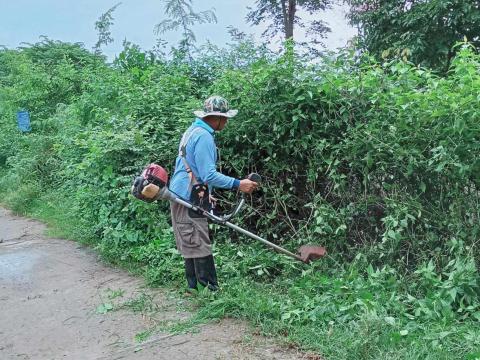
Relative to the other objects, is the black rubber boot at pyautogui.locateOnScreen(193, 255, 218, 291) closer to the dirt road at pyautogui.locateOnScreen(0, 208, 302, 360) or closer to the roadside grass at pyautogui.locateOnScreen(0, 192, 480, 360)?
the roadside grass at pyautogui.locateOnScreen(0, 192, 480, 360)

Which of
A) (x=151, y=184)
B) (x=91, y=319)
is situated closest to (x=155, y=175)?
(x=151, y=184)

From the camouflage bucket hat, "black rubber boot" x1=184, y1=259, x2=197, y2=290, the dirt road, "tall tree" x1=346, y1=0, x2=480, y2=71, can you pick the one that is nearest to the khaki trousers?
"black rubber boot" x1=184, y1=259, x2=197, y2=290

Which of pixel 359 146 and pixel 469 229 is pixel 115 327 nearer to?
pixel 359 146

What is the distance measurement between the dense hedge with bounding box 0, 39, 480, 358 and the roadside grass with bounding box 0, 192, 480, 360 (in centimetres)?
2

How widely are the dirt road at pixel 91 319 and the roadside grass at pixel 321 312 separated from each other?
0.10 meters

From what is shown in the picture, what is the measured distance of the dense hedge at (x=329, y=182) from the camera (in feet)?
13.6

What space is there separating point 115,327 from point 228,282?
1.14m

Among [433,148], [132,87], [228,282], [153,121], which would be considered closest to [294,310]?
[228,282]

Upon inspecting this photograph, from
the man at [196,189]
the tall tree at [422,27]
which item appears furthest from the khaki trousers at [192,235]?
the tall tree at [422,27]

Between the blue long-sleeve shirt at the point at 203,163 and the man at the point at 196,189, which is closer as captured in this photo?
the blue long-sleeve shirt at the point at 203,163

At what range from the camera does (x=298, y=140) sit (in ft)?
17.9

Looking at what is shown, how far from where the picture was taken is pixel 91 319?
461 centimetres

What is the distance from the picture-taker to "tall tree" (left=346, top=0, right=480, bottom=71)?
8.95 metres

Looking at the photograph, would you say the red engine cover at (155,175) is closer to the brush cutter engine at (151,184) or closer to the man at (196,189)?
the brush cutter engine at (151,184)
